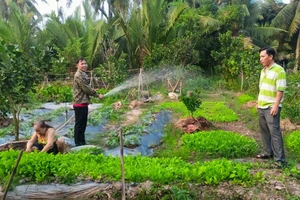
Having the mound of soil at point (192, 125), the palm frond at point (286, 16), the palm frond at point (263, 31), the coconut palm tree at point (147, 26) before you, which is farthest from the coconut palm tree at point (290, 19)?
the mound of soil at point (192, 125)

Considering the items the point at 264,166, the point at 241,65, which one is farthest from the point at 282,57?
the point at 264,166

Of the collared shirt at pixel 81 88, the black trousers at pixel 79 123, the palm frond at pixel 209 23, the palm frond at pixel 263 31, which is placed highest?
the palm frond at pixel 209 23

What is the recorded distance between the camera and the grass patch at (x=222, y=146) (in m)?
5.80

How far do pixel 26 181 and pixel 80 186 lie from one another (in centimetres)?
68

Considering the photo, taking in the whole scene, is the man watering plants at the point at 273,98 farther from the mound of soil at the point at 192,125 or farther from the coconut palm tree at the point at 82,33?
the coconut palm tree at the point at 82,33

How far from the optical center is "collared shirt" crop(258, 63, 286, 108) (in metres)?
4.89

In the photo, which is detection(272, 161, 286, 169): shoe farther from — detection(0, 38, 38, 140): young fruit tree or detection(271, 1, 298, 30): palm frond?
detection(271, 1, 298, 30): palm frond

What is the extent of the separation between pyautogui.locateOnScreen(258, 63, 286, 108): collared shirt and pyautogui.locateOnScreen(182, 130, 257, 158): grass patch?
0.98 metres

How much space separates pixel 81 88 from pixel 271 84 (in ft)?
10.8

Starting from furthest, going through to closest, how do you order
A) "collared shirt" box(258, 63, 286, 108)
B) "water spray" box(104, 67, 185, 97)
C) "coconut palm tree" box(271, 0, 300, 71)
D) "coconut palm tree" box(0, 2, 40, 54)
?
"coconut palm tree" box(271, 0, 300, 71)
"coconut palm tree" box(0, 2, 40, 54)
"water spray" box(104, 67, 185, 97)
"collared shirt" box(258, 63, 286, 108)

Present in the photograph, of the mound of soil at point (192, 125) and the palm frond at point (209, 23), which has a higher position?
the palm frond at point (209, 23)

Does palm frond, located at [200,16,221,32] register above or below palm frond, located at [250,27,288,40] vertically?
above

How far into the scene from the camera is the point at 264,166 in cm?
494

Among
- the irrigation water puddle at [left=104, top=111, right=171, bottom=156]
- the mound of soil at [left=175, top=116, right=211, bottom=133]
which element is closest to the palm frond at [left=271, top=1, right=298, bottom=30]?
the irrigation water puddle at [left=104, top=111, right=171, bottom=156]
